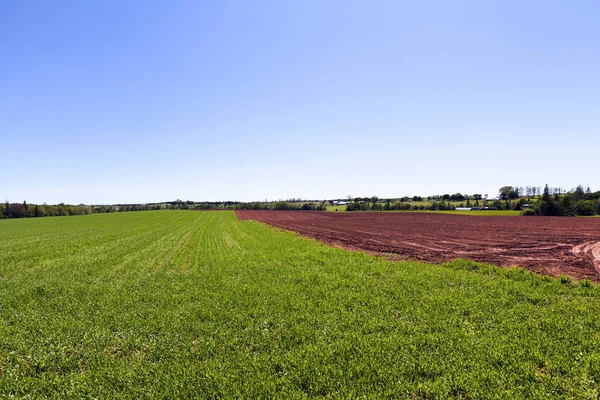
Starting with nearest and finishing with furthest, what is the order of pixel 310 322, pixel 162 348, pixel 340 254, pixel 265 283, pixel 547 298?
pixel 162 348, pixel 310 322, pixel 547 298, pixel 265 283, pixel 340 254

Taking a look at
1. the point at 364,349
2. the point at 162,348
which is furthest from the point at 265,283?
the point at 364,349

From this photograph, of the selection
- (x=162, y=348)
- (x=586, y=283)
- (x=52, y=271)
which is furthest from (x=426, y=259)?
(x=52, y=271)

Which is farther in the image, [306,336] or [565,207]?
[565,207]

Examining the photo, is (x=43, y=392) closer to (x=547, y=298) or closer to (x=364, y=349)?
(x=364, y=349)

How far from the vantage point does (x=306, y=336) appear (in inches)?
296

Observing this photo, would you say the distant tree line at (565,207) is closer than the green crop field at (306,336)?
No

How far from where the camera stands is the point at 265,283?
12.9 metres

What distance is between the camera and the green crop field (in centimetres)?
552

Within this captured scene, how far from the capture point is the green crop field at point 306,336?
5523 mm

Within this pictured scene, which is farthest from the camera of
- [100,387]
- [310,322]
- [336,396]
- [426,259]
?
[426,259]

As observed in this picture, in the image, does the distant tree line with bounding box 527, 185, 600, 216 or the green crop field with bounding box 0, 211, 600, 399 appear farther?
the distant tree line with bounding box 527, 185, 600, 216

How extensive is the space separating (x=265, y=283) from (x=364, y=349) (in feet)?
23.3

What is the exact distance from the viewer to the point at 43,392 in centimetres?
573

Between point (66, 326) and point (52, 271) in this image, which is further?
point (52, 271)
